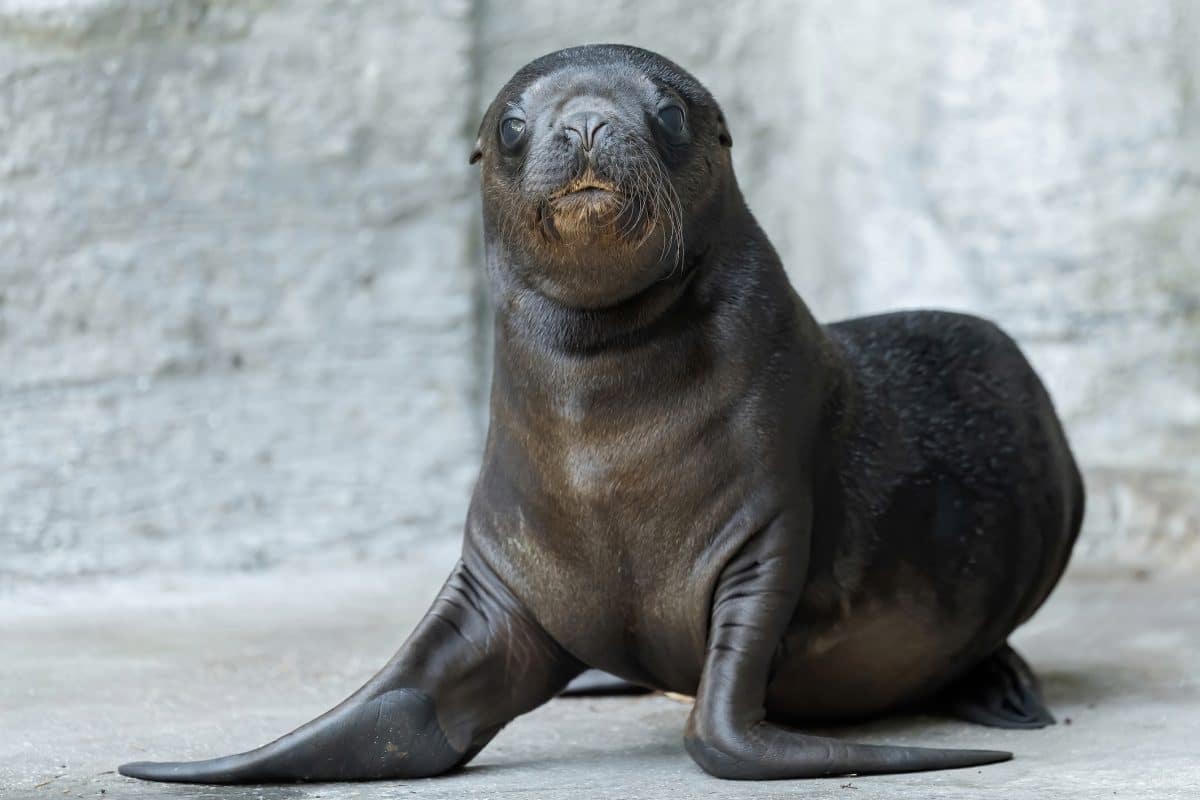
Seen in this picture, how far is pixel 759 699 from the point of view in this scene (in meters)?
Result: 3.75

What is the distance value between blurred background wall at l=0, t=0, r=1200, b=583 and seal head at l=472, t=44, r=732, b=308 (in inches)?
126

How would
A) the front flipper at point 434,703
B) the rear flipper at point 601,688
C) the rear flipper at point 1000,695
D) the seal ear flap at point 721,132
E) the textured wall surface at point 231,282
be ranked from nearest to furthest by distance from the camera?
the front flipper at point 434,703, the seal ear flap at point 721,132, the rear flipper at point 1000,695, the rear flipper at point 601,688, the textured wall surface at point 231,282

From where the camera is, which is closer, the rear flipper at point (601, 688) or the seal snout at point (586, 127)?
the seal snout at point (586, 127)

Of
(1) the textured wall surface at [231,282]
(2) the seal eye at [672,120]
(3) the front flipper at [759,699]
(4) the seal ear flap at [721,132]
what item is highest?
(1) the textured wall surface at [231,282]

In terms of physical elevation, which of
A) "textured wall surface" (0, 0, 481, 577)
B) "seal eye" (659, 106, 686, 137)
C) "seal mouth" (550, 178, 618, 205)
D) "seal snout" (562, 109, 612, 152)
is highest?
"textured wall surface" (0, 0, 481, 577)

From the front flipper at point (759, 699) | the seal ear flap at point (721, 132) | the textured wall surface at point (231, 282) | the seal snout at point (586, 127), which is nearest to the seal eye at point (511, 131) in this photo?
the seal snout at point (586, 127)

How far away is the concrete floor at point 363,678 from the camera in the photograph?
3.53 meters

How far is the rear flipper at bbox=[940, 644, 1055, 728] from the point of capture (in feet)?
14.5

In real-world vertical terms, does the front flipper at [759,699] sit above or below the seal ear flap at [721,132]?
below

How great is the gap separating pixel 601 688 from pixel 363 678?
657 mm

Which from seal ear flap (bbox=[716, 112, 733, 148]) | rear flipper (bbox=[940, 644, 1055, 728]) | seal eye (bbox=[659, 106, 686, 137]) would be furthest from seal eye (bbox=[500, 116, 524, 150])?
rear flipper (bbox=[940, 644, 1055, 728])

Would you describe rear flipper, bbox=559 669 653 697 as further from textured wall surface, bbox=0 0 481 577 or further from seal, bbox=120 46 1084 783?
textured wall surface, bbox=0 0 481 577

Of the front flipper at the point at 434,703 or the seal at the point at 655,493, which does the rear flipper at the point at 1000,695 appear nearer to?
the seal at the point at 655,493

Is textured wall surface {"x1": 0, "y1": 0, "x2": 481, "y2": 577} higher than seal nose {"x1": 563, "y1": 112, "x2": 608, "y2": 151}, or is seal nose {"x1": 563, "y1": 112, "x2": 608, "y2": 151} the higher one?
textured wall surface {"x1": 0, "y1": 0, "x2": 481, "y2": 577}
